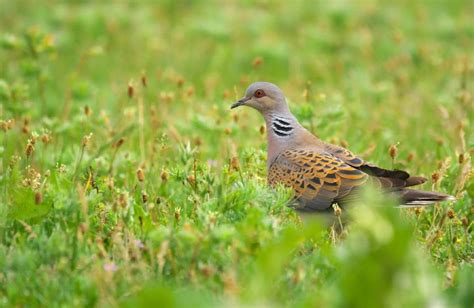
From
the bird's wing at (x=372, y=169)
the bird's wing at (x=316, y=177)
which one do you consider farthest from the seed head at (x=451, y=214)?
the bird's wing at (x=316, y=177)

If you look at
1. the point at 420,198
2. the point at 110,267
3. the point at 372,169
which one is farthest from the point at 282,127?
the point at 110,267

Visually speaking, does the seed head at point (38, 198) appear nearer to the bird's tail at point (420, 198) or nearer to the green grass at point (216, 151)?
the green grass at point (216, 151)

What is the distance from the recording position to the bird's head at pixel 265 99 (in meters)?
6.25

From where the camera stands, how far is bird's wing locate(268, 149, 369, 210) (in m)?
5.37

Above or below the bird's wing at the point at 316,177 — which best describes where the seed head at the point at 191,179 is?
above

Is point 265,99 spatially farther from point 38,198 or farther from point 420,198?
point 38,198

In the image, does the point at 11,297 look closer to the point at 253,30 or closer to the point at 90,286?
the point at 90,286

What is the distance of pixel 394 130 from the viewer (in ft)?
26.1

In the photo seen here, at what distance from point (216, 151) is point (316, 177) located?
4.91 ft

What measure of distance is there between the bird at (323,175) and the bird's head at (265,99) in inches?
8.7

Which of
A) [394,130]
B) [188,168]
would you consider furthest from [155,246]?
[394,130]

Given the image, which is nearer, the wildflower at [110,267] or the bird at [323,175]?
the wildflower at [110,267]

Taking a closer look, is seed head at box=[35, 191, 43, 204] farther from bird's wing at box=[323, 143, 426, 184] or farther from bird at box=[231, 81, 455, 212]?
bird's wing at box=[323, 143, 426, 184]

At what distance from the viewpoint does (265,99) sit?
20.6 feet
